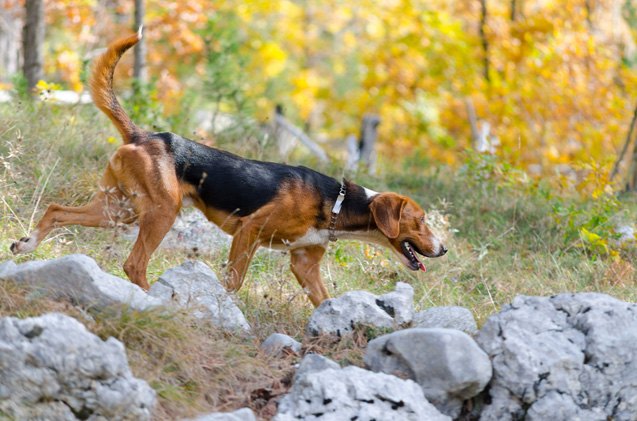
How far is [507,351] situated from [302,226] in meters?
2.50

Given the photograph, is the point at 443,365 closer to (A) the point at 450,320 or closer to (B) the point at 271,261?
(A) the point at 450,320

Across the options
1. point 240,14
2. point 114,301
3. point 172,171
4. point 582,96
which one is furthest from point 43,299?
point 240,14

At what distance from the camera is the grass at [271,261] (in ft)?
16.1

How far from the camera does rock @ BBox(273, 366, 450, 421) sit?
450 centimetres

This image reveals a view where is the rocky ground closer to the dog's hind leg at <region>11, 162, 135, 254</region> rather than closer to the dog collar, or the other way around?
the dog's hind leg at <region>11, 162, 135, 254</region>

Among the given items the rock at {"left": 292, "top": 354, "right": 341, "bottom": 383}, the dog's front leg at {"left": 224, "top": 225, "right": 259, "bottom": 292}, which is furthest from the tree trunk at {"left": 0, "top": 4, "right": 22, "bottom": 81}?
the rock at {"left": 292, "top": 354, "right": 341, "bottom": 383}

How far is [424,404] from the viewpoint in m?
4.65

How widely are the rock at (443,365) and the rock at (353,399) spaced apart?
0.52 feet

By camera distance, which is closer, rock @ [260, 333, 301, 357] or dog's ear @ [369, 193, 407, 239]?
rock @ [260, 333, 301, 357]

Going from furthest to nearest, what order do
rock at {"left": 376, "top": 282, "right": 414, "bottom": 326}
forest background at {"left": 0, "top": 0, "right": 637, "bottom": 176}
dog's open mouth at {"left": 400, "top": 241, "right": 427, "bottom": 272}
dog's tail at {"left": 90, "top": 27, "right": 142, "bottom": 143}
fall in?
1. forest background at {"left": 0, "top": 0, "right": 637, "bottom": 176}
2. dog's open mouth at {"left": 400, "top": 241, "right": 427, "bottom": 272}
3. dog's tail at {"left": 90, "top": 27, "right": 142, "bottom": 143}
4. rock at {"left": 376, "top": 282, "right": 414, "bottom": 326}

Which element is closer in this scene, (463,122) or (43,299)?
(43,299)

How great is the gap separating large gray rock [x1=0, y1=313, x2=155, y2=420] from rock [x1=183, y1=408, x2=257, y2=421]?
0.90 feet

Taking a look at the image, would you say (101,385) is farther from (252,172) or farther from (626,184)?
(626,184)

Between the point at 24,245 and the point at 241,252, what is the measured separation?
4.99 feet
